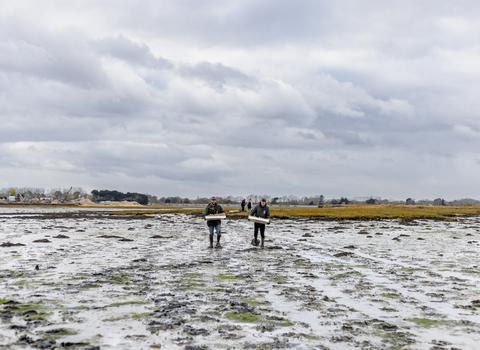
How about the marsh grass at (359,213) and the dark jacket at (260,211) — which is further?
the marsh grass at (359,213)

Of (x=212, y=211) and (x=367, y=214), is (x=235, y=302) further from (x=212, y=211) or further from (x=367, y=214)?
(x=367, y=214)

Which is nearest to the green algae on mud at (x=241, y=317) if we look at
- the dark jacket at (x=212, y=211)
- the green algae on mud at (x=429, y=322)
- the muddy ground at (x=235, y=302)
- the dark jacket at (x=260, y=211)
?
the muddy ground at (x=235, y=302)

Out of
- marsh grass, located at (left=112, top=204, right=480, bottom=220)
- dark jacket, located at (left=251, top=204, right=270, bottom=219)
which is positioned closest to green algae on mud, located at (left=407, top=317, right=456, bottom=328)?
dark jacket, located at (left=251, top=204, right=270, bottom=219)

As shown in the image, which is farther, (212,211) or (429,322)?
(212,211)

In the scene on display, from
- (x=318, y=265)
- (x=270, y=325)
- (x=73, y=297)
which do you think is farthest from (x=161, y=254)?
(x=270, y=325)

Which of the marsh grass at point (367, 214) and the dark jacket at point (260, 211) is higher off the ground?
the dark jacket at point (260, 211)

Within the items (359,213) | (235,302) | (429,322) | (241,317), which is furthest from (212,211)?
(359,213)

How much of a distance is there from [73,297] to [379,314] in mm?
6787

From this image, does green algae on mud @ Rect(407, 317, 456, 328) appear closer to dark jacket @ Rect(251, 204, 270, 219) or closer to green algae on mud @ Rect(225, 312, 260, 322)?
green algae on mud @ Rect(225, 312, 260, 322)

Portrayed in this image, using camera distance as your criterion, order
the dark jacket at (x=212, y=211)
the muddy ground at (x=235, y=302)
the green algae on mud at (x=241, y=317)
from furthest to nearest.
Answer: the dark jacket at (x=212, y=211), the green algae on mud at (x=241, y=317), the muddy ground at (x=235, y=302)

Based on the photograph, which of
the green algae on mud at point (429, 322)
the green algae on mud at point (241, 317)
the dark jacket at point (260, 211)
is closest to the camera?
the green algae on mud at point (429, 322)

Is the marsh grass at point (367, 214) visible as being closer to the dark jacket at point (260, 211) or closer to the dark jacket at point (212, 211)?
the dark jacket at point (260, 211)

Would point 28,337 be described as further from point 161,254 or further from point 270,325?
point 161,254

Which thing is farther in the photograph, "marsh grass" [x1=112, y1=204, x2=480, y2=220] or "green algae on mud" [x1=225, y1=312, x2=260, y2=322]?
"marsh grass" [x1=112, y1=204, x2=480, y2=220]
